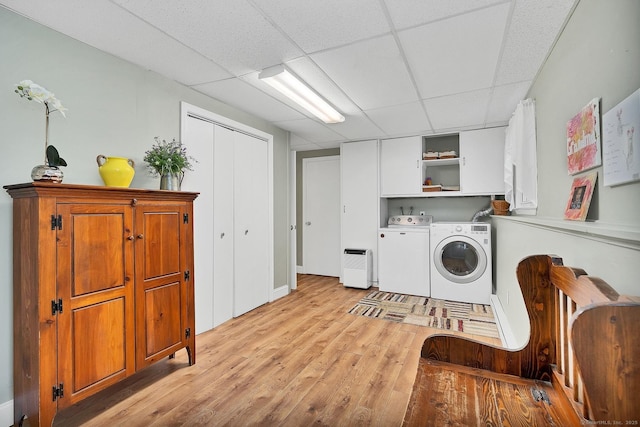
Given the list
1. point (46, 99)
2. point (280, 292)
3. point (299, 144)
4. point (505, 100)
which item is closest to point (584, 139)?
point (505, 100)

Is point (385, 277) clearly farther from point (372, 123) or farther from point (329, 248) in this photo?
point (372, 123)

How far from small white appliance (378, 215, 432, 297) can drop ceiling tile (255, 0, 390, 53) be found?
2.82m

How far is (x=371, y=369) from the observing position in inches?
85.3

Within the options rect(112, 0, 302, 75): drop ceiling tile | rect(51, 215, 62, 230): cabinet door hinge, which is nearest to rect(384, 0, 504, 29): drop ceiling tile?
rect(112, 0, 302, 75): drop ceiling tile

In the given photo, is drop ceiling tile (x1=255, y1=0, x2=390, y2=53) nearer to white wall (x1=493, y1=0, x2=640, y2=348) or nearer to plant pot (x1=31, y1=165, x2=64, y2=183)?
white wall (x1=493, y1=0, x2=640, y2=348)

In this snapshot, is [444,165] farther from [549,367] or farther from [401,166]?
[549,367]

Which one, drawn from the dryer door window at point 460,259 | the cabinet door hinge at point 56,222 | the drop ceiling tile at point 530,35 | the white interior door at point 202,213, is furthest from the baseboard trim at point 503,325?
the cabinet door hinge at point 56,222

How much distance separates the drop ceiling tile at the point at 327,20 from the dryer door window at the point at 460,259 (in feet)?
9.29

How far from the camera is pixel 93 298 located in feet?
5.41

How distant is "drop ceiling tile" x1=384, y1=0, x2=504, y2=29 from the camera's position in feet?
5.06

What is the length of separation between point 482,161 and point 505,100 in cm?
111

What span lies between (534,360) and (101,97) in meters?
2.82

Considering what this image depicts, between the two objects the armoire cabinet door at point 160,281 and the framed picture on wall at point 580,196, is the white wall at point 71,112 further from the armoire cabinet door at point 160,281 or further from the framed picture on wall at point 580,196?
the framed picture on wall at point 580,196

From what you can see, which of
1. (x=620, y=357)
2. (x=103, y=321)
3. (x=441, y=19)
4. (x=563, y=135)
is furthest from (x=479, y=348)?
(x=103, y=321)
